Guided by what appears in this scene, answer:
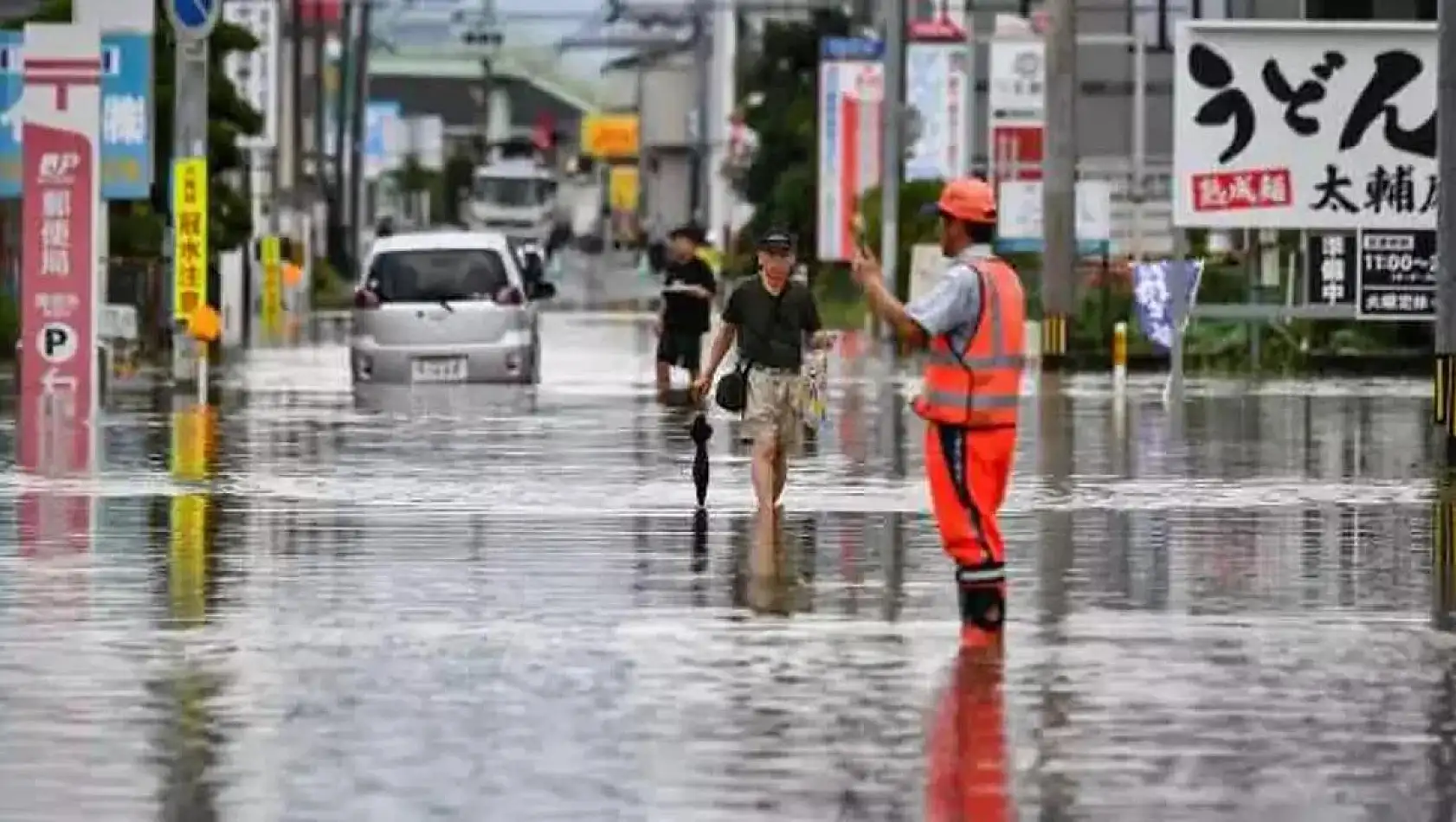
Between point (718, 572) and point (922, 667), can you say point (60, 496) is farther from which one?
point (922, 667)

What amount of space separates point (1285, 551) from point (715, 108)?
128 metres

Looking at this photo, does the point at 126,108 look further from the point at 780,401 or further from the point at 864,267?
the point at 864,267

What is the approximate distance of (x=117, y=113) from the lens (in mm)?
39000

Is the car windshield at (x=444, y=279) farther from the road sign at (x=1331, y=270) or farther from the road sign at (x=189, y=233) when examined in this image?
the road sign at (x=1331, y=270)

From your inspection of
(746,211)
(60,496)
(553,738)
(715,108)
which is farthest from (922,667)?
(715,108)

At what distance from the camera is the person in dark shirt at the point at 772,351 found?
66.3ft

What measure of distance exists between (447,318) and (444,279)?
1.29ft

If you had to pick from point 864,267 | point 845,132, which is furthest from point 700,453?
point 845,132

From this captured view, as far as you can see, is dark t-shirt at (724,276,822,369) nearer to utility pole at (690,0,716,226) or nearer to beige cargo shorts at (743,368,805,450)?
beige cargo shorts at (743,368,805,450)

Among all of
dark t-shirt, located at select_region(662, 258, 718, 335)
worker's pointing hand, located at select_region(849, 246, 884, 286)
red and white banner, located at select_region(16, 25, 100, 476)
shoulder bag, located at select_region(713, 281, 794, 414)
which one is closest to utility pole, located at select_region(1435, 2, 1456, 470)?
shoulder bag, located at select_region(713, 281, 794, 414)

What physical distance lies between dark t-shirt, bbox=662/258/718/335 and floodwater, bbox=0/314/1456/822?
858cm

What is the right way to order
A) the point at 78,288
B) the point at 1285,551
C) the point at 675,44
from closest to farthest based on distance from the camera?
the point at 1285,551
the point at 78,288
the point at 675,44

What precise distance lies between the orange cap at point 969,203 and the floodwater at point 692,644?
1.50 m

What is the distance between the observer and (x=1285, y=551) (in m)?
18.4
